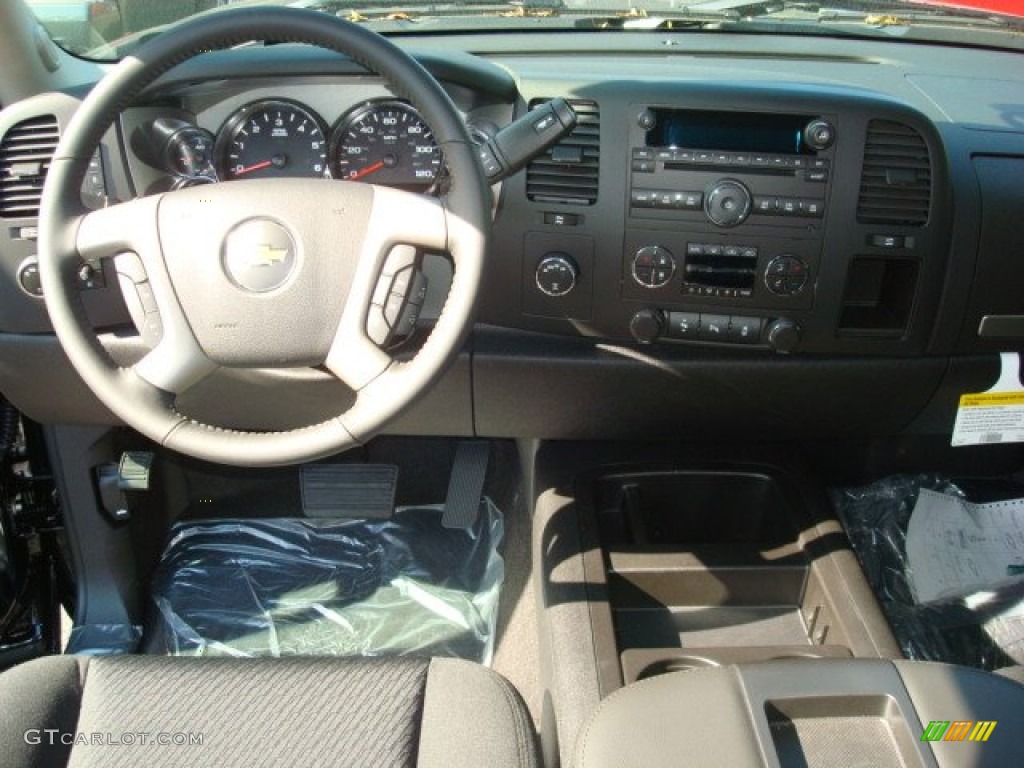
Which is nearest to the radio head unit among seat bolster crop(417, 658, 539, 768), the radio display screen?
the radio display screen

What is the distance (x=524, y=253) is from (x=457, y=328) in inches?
21.1

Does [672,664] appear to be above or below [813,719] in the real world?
below

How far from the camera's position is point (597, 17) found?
2.07 metres

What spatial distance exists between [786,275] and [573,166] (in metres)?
0.45

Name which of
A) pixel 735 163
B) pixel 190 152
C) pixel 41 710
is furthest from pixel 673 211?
pixel 41 710

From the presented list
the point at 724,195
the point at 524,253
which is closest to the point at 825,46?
the point at 724,195

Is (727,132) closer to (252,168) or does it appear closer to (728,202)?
(728,202)

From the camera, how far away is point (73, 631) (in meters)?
2.19

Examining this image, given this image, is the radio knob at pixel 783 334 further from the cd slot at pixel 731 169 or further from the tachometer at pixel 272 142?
the tachometer at pixel 272 142

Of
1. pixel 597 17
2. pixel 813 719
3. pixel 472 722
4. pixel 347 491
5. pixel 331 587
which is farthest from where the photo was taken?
pixel 347 491

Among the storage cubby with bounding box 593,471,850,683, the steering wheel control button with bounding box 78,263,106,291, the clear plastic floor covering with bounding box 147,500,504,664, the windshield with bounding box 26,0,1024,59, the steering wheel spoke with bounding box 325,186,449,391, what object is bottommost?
the clear plastic floor covering with bounding box 147,500,504,664

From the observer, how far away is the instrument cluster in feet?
5.59

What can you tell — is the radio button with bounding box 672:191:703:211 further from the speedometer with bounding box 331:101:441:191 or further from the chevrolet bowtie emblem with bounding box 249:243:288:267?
the chevrolet bowtie emblem with bounding box 249:243:288:267

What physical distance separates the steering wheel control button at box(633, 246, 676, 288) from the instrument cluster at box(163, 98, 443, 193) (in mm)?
412
